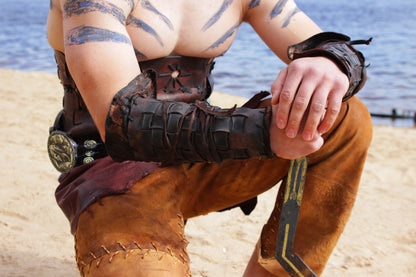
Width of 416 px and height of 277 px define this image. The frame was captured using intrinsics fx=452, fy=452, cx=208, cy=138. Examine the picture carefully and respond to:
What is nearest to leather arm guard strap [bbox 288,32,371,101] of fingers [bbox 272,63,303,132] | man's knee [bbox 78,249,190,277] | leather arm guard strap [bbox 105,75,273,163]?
fingers [bbox 272,63,303,132]

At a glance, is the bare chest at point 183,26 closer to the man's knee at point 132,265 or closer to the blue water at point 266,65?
the man's knee at point 132,265

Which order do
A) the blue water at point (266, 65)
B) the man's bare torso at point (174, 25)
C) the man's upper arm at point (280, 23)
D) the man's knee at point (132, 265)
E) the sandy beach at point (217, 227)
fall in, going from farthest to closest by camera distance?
the blue water at point (266, 65) → the sandy beach at point (217, 227) → the man's upper arm at point (280, 23) → the man's bare torso at point (174, 25) → the man's knee at point (132, 265)

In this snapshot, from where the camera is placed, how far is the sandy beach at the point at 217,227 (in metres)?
2.54

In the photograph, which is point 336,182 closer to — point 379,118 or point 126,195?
point 126,195

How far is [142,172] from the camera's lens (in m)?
1.59

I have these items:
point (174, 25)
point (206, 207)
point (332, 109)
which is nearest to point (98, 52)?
point (174, 25)

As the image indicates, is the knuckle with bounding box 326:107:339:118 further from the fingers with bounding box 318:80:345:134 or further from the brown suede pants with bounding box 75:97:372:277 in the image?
the brown suede pants with bounding box 75:97:372:277

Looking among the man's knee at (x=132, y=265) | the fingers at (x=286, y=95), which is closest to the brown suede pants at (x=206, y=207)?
the man's knee at (x=132, y=265)

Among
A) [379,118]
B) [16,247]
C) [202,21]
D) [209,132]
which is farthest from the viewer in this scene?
[379,118]

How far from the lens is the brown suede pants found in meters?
1.43

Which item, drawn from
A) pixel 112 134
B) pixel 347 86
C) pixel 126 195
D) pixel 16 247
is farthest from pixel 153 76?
pixel 16 247

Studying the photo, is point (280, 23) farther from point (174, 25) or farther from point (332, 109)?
point (332, 109)

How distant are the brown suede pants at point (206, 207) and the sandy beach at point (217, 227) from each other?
0.83 m

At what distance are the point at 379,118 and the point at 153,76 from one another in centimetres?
628
